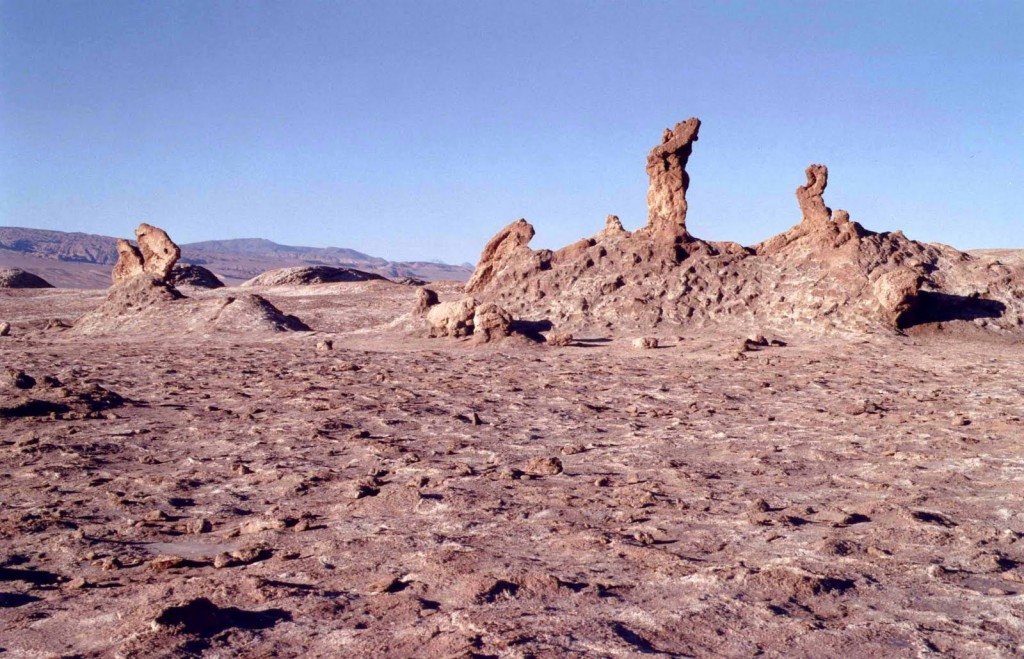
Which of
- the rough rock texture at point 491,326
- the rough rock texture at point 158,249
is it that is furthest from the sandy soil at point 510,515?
the rough rock texture at point 158,249

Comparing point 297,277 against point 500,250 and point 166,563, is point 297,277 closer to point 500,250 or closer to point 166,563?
point 500,250

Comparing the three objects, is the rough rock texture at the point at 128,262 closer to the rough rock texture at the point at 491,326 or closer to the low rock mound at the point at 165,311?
the low rock mound at the point at 165,311

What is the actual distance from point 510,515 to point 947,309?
1161cm

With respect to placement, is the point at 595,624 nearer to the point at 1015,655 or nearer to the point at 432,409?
the point at 1015,655

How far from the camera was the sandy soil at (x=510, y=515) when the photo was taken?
3115mm

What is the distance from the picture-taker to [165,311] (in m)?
16.2

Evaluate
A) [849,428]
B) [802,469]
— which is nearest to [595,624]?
[802,469]

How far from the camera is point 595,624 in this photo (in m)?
3.13

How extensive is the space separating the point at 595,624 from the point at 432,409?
185 inches

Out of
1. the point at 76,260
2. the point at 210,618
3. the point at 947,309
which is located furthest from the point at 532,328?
the point at 76,260

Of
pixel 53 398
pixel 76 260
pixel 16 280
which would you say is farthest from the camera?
pixel 76 260

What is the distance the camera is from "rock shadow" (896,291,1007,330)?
44.4 ft

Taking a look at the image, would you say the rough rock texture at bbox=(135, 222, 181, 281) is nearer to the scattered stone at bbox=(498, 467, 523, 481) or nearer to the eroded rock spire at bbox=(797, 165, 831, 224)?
the eroded rock spire at bbox=(797, 165, 831, 224)

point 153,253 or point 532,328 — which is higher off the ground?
point 153,253
